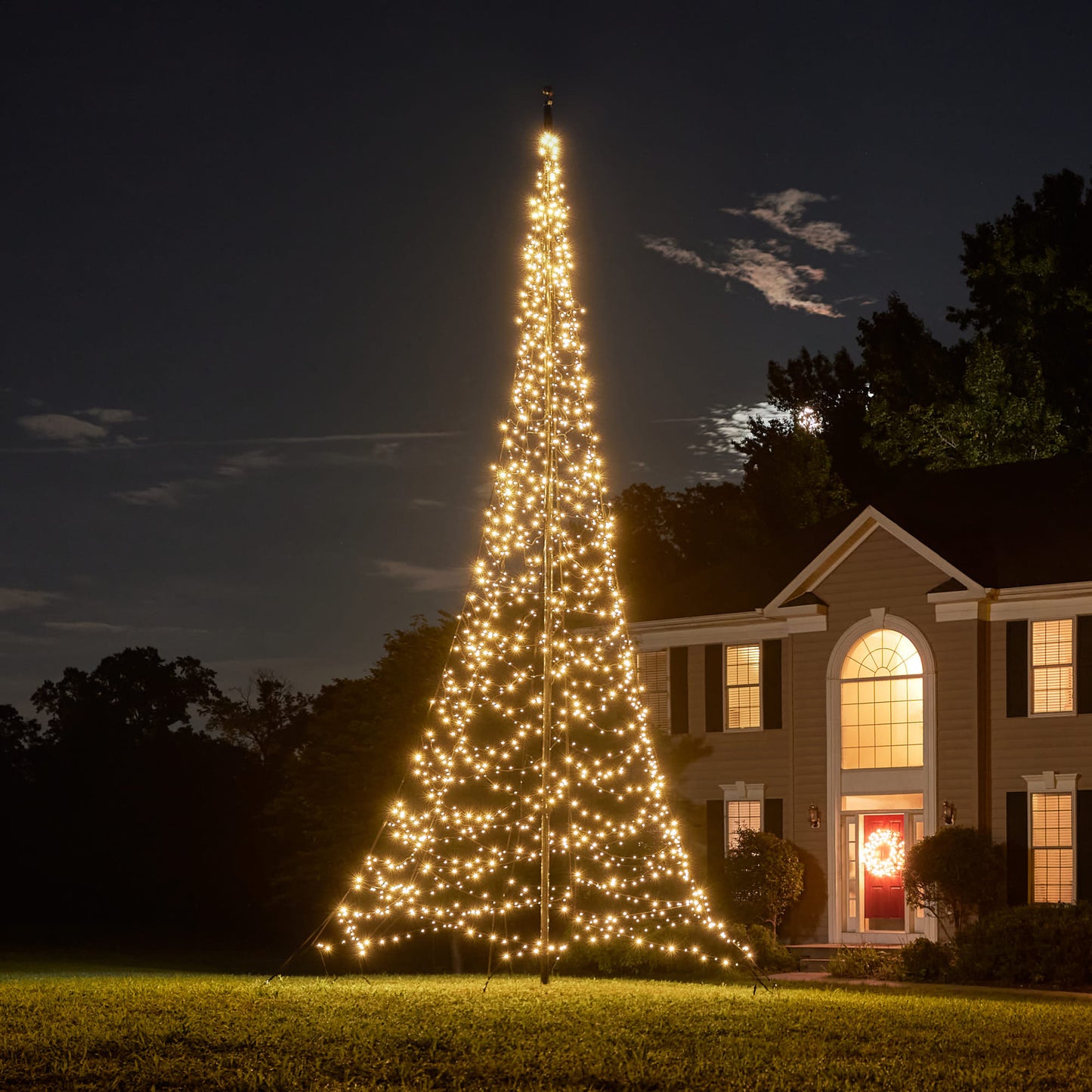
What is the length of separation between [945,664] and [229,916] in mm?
33893

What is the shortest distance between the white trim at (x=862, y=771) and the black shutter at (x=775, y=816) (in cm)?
97

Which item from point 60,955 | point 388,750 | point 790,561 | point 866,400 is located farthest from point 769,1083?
point 866,400

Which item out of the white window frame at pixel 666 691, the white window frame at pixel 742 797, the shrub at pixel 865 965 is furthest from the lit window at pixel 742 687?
the shrub at pixel 865 965

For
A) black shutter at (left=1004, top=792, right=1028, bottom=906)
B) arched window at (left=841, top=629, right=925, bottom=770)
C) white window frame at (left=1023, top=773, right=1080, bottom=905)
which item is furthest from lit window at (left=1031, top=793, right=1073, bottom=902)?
arched window at (left=841, top=629, right=925, bottom=770)

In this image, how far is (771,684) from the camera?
2817 cm

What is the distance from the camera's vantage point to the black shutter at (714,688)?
1136 inches

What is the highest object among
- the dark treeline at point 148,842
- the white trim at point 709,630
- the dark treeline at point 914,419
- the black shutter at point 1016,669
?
the dark treeline at point 914,419

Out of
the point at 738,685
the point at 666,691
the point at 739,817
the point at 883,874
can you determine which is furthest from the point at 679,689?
the point at 883,874

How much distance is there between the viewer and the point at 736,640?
28.8 metres

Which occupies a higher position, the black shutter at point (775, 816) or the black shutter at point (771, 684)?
the black shutter at point (771, 684)

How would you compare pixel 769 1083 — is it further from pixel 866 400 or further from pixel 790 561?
pixel 866 400

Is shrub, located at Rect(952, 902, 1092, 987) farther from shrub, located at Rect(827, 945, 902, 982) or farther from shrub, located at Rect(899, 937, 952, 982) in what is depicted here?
shrub, located at Rect(827, 945, 902, 982)

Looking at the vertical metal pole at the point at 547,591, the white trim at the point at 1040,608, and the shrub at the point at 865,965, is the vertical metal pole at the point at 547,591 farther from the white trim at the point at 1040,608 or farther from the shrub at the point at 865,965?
the white trim at the point at 1040,608

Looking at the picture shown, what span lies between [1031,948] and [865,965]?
106 inches
